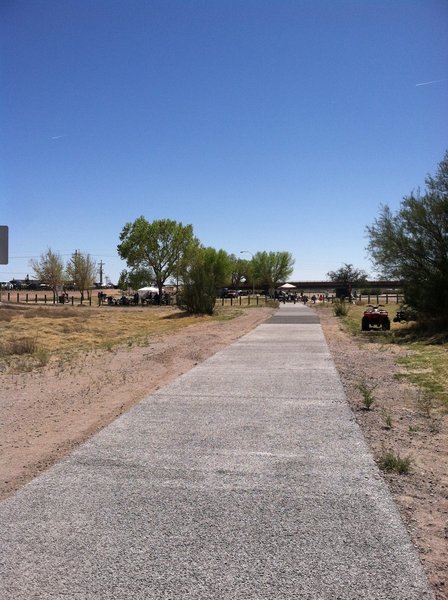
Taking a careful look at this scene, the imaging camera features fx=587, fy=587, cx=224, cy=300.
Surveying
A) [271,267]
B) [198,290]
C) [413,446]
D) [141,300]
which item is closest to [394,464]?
[413,446]

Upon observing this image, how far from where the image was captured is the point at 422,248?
22734mm

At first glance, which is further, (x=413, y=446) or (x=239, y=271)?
(x=239, y=271)

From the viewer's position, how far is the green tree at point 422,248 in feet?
72.6

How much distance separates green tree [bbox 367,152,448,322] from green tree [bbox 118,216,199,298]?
150 ft

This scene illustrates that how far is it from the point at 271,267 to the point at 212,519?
111 m

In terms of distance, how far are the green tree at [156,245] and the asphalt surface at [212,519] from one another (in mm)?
62194

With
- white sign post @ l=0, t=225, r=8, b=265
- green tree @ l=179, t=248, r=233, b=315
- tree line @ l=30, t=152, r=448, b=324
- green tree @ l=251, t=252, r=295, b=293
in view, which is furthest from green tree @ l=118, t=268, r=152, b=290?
white sign post @ l=0, t=225, r=8, b=265

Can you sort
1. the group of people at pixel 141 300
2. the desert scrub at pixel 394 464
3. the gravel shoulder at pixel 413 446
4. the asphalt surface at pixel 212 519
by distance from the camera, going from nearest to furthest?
the asphalt surface at pixel 212 519, the gravel shoulder at pixel 413 446, the desert scrub at pixel 394 464, the group of people at pixel 141 300

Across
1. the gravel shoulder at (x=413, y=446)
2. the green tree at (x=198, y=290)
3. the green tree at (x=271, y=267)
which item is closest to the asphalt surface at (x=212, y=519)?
the gravel shoulder at (x=413, y=446)

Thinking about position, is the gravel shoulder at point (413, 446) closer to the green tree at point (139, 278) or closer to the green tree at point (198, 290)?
the green tree at point (198, 290)

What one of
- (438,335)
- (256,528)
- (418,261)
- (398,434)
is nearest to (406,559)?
(256,528)

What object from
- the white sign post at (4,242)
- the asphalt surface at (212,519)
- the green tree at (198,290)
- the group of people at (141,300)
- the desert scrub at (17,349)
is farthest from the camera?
the group of people at (141,300)

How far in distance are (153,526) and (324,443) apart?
2.71 metres

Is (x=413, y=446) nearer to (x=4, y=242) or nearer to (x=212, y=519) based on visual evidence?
(x=212, y=519)
